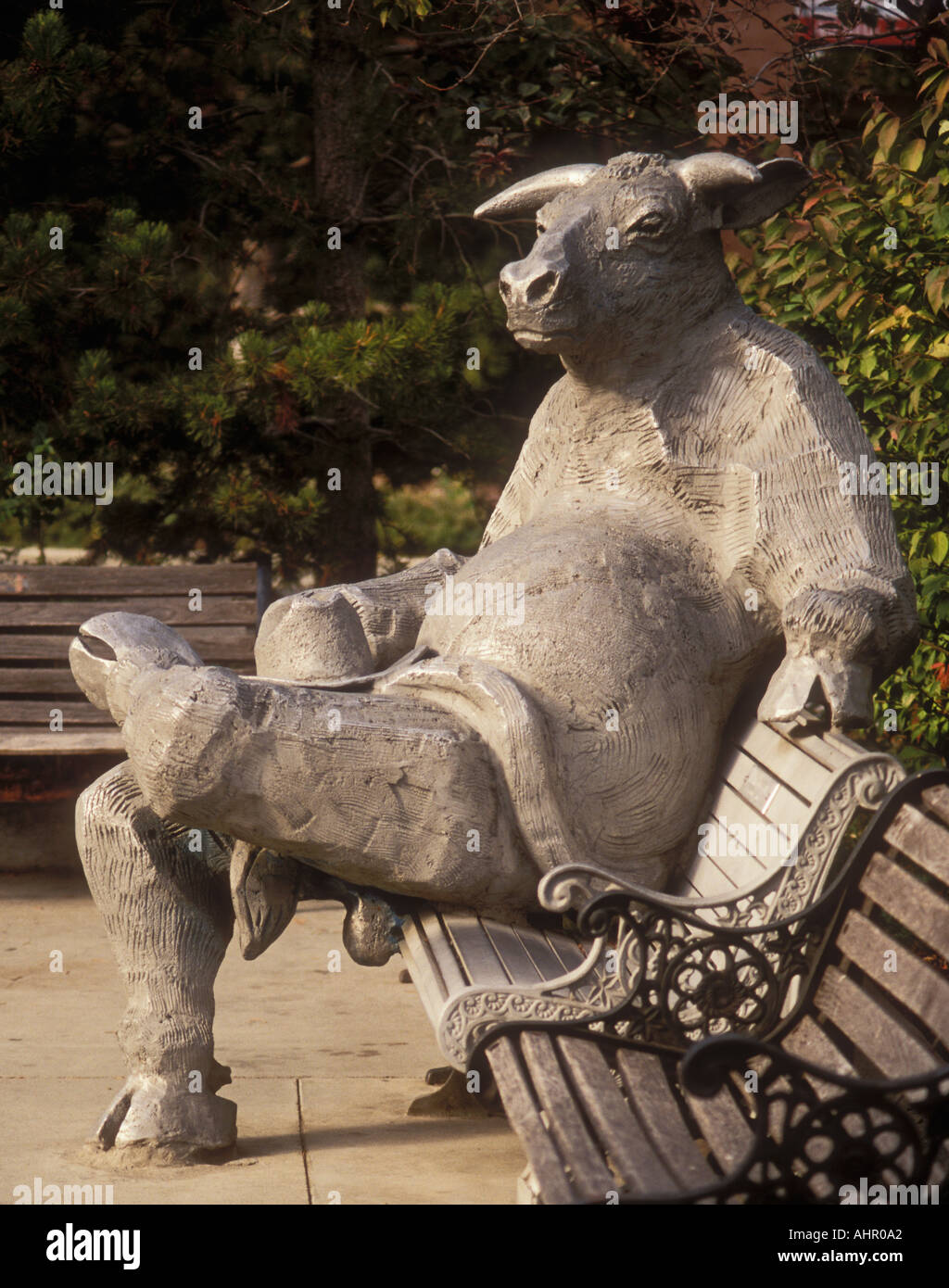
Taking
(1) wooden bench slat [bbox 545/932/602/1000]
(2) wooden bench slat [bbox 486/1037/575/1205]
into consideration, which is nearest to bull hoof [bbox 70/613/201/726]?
(1) wooden bench slat [bbox 545/932/602/1000]

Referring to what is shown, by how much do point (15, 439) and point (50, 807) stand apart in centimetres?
145

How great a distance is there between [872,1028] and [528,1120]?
0.58 meters

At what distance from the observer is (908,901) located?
99.2 inches

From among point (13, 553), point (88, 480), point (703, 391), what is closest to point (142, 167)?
point (88, 480)

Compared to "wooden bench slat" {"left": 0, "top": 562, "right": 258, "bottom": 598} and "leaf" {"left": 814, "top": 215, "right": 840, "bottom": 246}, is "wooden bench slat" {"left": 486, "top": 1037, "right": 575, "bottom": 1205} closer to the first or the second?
"leaf" {"left": 814, "top": 215, "right": 840, "bottom": 246}

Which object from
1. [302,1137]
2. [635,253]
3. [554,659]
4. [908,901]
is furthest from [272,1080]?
[635,253]

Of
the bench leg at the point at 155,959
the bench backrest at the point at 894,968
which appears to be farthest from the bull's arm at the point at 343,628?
the bench backrest at the point at 894,968

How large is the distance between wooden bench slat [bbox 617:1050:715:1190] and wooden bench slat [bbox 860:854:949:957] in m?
0.45

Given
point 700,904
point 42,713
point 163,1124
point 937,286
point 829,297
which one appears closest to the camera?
point 700,904

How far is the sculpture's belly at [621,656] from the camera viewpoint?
3.06m

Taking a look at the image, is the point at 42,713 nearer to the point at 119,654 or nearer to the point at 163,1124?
the point at 163,1124

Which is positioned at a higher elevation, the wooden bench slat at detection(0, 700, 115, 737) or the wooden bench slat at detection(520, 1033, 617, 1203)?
the wooden bench slat at detection(520, 1033, 617, 1203)

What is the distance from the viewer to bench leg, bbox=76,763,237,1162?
3.42 metres

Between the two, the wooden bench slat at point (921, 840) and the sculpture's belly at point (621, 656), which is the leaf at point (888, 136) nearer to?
the sculpture's belly at point (621, 656)
